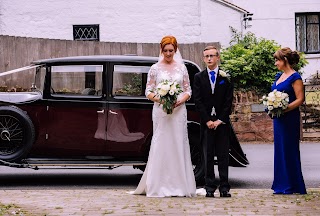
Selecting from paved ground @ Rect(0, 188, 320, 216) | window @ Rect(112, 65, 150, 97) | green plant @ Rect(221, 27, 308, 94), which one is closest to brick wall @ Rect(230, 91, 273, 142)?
green plant @ Rect(221, 27, 308, 94)

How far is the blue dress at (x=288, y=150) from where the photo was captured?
10.9m

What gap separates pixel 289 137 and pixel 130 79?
2.94 metres

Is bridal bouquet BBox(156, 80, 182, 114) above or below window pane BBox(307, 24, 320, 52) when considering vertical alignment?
below

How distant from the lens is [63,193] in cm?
1074

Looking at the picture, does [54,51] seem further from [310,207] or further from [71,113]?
[310,207]

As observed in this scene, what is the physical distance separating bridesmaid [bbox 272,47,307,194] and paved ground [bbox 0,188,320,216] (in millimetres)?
234

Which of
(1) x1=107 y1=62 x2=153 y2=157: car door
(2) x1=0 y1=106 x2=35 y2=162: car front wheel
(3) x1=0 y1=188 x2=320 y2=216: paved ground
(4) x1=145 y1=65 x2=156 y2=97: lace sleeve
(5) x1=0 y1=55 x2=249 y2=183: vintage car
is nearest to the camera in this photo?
(3) x1=0 y1=188 x2=320 y2=216: paved ground

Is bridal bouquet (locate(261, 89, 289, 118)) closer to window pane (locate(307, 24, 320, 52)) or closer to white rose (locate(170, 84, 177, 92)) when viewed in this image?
white rose (locate(170, 84, 177, 92))

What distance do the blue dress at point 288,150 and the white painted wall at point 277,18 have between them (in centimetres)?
2160

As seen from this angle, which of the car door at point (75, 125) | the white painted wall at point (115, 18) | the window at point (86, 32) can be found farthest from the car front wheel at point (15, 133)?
the window at point (86, 32)

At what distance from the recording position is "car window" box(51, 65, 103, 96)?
12.5 meters

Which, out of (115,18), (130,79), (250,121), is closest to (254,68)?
(250,121)

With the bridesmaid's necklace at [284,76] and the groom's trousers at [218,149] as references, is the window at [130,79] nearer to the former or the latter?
the groom's trousers at [218,149]

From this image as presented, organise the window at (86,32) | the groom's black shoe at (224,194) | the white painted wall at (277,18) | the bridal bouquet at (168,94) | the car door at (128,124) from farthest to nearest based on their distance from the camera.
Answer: the white painted wall at (277,18) < the window at (86,32) < the car door at (128,124) < the bridal bouquet at (168,94) < the groom's black shoe at (224,194)
